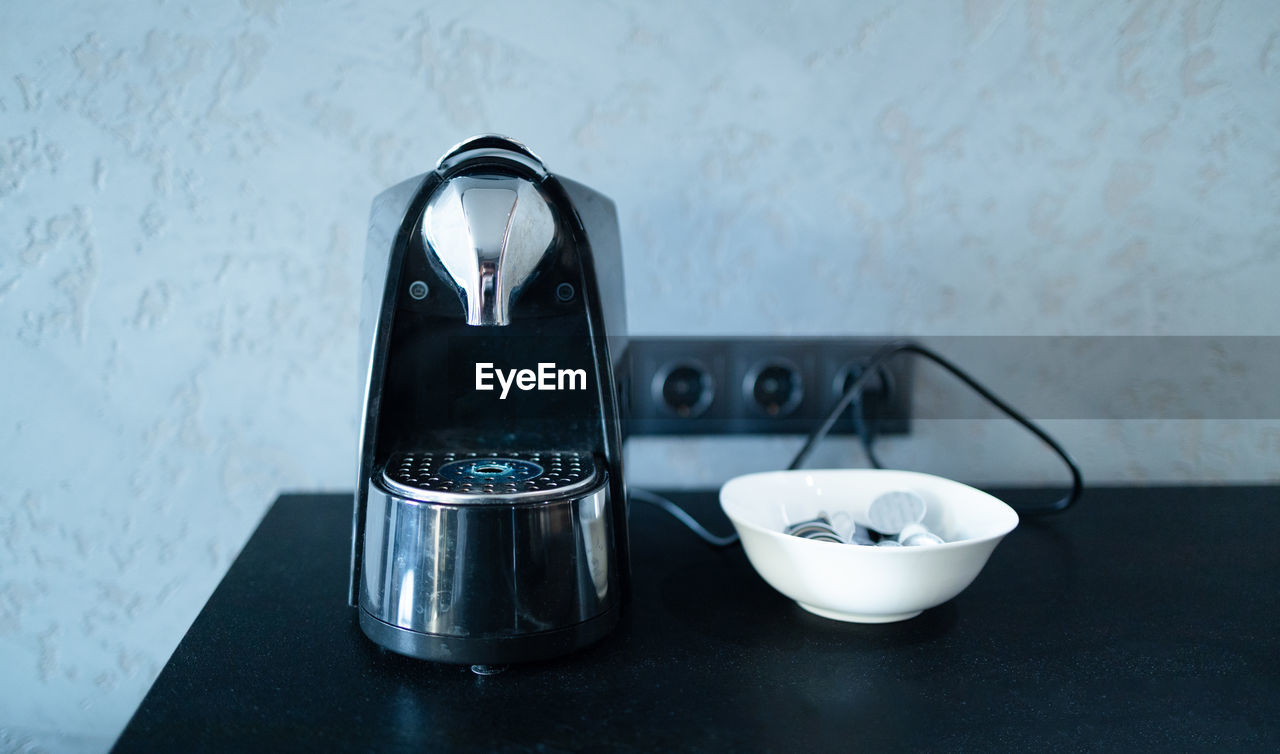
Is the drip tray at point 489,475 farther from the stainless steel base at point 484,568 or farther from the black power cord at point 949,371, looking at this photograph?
the black power cord at point 949,371

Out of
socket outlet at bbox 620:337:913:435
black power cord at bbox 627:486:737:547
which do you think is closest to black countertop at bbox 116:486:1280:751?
black power cord at bbox 627:486:737:547

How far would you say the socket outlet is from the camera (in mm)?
779

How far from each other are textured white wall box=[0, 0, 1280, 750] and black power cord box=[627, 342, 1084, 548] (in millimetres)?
40

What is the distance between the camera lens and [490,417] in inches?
22.1

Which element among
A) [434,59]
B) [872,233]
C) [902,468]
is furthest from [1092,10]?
[434,59]

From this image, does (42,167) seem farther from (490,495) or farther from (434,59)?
(490,495)

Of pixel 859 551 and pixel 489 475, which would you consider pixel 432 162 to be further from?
pixel 859 551

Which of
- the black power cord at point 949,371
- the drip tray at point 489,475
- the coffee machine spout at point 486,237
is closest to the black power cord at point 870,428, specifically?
the black power cord at point 949,371

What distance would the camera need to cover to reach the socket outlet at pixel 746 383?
78 cm

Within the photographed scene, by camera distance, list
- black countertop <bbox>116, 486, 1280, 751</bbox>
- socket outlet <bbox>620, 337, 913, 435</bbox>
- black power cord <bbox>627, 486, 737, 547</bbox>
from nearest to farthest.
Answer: black countertop <bbox>116, 486, 1280, 751</bbox>, black power cord <bbox>627, 486, 737, 547</bbox>, socket outlet <bbox>620, 337, 913, 435</bbox>

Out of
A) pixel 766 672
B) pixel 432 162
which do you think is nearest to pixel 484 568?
pixel 766 672

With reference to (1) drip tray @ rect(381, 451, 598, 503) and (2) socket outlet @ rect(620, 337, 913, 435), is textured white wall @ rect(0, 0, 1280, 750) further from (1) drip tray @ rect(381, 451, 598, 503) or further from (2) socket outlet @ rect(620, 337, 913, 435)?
(1) drip tray @ rect(381, 451, 598, 503)

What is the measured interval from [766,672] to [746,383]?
34cm

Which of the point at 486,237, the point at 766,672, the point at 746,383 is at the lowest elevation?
the point at 766,672
